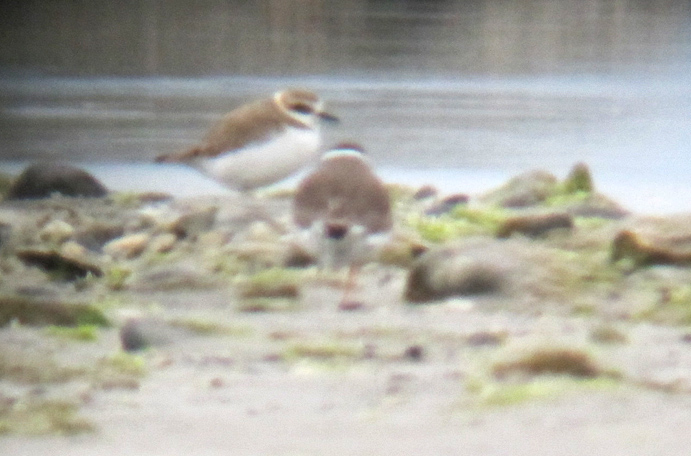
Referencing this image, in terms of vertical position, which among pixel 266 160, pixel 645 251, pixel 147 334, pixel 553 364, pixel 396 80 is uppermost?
pixel 553 364

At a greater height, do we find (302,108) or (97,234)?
(302,108)

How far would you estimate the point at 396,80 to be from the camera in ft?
55.2

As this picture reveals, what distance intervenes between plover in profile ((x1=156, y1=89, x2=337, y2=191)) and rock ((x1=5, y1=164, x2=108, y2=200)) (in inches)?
23.0

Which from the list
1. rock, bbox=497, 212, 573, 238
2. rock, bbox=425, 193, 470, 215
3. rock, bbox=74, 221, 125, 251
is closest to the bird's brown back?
rock, bbox=497, 212, 573, 238

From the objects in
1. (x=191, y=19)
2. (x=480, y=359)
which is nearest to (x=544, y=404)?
Answer: (x=480, y=359)

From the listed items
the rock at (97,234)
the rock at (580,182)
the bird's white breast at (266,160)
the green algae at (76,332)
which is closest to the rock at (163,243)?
the rock at (97,234)

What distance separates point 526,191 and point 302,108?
5.70ft

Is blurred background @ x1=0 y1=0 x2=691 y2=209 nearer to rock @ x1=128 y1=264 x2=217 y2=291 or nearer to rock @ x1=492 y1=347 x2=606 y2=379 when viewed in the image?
rock @ x1=128 y1=264 x2=217 y2=291

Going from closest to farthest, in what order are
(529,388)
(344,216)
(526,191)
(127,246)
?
(529,388)
(344,216)
(127,246)
(526,191)

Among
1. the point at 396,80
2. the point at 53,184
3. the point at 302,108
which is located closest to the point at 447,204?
the point at 302,108

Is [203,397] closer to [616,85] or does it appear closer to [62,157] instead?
[62,157]

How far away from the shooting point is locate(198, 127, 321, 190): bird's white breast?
935 cm

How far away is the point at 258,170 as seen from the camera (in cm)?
935

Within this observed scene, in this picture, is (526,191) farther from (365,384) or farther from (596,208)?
(365,384)
